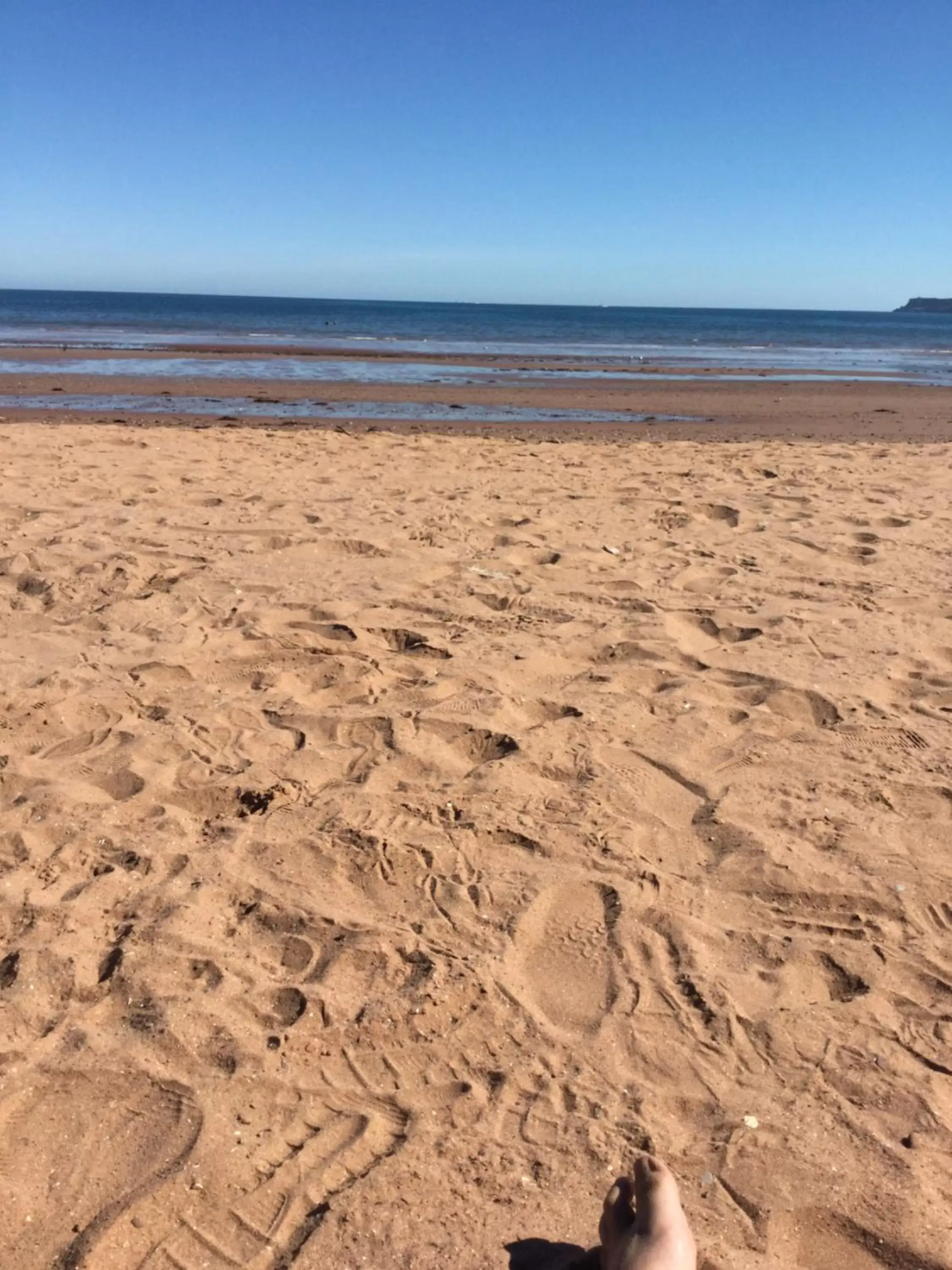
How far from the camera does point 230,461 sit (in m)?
7.94

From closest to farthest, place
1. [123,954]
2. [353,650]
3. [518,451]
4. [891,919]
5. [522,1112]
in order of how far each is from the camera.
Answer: [522,1112] → [123,954] → [891,919] → [353,650] → [518,451]

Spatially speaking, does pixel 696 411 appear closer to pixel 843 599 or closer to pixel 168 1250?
pixel 843 599

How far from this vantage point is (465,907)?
2.50m

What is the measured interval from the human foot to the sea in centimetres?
1887

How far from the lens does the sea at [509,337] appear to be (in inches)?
1043

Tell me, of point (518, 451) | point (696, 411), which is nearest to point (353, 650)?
point (518, 451)

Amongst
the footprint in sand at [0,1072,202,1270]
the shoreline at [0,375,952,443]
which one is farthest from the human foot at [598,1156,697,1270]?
the shoreline at [0,375,952,443]

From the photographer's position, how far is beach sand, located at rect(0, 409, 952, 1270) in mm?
1758

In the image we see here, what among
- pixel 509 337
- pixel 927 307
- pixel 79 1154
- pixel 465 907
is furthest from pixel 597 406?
pixel 927 307

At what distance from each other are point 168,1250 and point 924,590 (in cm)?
434

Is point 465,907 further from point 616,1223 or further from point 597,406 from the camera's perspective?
point 597,406

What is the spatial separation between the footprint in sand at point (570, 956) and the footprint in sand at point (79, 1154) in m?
0.78

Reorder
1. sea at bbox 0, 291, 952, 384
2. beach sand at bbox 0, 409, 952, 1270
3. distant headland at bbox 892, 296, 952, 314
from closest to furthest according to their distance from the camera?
beach sand at bbox 0, 409, 952, 1270 → sea at bbox 0, 291, 952, 384 → distant headland at bbox 892, 296, 952, 314

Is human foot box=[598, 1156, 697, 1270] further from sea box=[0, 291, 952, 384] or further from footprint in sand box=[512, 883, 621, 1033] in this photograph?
sea box=[0, 291, 952, 384]
